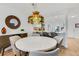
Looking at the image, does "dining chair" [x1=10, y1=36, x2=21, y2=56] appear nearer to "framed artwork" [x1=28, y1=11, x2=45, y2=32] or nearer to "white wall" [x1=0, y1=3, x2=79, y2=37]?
"white wall" [x1=0, y1=3, x2=79, y2=37]

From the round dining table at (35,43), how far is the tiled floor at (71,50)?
0.14 m

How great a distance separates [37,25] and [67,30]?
0.44 m

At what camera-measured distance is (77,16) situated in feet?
5.36

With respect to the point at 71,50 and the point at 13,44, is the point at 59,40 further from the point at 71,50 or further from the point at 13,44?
the point at 13,44

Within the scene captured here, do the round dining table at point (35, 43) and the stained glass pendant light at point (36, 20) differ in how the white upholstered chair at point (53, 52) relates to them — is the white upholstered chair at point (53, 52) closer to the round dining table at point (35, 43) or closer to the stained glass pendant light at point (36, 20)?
the round dining table at point (35, 43)

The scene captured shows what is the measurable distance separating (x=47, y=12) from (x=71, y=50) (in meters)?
0.65

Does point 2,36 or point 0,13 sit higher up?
point 0,13

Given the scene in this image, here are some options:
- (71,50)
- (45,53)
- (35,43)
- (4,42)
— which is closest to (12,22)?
(4,42)

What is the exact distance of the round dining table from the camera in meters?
1.69

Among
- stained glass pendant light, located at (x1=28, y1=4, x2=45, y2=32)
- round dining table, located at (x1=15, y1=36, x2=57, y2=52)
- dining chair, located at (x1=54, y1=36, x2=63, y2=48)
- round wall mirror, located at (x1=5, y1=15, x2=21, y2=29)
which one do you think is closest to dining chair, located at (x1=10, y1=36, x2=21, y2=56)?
round dining table, located at (x1=15, y1=36, x2=57, y2=52)

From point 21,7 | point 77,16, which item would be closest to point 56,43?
point 77,16

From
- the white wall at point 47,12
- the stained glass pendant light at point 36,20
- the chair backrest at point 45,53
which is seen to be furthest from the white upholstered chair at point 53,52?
the stained glass pendant light at point 36,20

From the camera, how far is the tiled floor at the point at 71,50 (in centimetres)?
163

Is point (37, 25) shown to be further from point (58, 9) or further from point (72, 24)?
point (72, 24)
